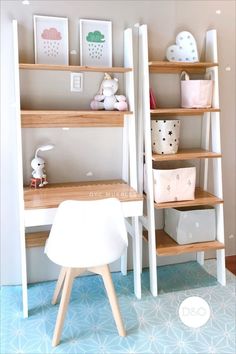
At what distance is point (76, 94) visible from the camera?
244cm

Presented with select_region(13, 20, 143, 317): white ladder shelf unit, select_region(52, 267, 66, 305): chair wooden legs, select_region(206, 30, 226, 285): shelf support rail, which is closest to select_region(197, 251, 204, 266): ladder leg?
select_region(206, 30, 226, 285): shelf support rail

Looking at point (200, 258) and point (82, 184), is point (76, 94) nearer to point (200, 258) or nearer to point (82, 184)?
point (82, 184)

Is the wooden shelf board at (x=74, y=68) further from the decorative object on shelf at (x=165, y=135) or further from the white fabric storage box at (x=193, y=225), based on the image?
the white fabric storage box at (x=193, y=225)

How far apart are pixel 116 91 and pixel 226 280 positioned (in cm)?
154

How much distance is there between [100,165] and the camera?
2.58 m

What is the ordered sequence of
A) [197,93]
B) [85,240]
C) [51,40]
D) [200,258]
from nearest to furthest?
[85,240] → [51,40] → [197,93] → [200,258]

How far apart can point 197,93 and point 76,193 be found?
103cm

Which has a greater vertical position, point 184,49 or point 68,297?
point 184,49

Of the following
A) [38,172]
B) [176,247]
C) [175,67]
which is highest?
[175,67]

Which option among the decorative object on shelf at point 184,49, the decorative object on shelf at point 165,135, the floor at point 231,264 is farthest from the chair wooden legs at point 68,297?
the decorative object on shelf at point 184,49

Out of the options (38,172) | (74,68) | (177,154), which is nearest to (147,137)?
(177,154)

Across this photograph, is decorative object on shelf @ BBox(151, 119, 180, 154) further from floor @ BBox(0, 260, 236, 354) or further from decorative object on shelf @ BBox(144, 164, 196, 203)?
floor @ BBox(0, 260, 236, 354)

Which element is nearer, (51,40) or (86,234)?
(86,234)

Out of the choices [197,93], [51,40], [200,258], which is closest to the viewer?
[51,40]
